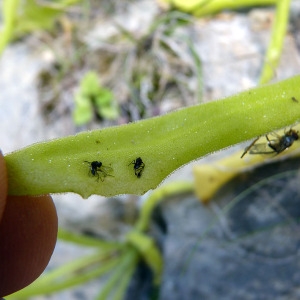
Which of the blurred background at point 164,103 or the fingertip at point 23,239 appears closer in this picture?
the fingertip at point 23,239

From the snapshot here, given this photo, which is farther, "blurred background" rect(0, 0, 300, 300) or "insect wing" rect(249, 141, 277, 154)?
"blurred background" rect(0, 0, 300, 300)

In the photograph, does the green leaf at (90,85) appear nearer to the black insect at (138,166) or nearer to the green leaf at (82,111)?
the green leaf at (82,111)

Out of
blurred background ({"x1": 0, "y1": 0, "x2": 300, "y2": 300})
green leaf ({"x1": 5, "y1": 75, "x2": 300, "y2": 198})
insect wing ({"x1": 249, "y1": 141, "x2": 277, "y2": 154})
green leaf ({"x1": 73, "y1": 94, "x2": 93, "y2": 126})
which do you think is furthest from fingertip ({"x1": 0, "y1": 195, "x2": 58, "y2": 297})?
green leaf ({"x1": 73, "y1": 94, "x2": 93, "y2": 126})

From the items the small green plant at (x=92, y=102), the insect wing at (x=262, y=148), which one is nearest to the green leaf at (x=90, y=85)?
the small green plant at (x=92, y=102)

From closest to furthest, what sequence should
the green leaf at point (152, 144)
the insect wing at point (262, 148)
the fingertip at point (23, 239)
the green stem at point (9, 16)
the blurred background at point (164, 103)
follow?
the green leaf at point (152, 144), the fingertip at point (23, 239), the insect wing at point (262, 148), the blurred background at point (164, 103), the green stem at point (9, 16)

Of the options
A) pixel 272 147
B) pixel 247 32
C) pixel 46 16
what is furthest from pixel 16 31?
pixel 272 147

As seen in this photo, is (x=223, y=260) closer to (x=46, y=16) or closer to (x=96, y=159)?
(x=96, y=159)

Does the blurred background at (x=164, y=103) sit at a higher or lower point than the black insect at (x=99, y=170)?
lower

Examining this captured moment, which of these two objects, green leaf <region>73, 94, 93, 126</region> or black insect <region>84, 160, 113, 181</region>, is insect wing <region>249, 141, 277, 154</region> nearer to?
black insect <region>84, 160, 113, 181</region>
